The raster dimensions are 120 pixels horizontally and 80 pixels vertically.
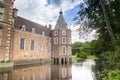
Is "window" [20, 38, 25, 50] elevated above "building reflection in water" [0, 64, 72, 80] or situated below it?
above

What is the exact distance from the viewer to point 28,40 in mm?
29422

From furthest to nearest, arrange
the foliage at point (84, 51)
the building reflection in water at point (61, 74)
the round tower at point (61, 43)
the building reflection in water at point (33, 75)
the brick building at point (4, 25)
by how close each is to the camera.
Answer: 1. the round tower at point (61, 43)
2. the foliage at point (84, 51)
3. the brick building at point (4, 25)
4. the building reflection in water at point (61, 74)
5. the building reflection in water at point (33, 75)

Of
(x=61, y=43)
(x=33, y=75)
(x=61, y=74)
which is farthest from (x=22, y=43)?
(x=33, y=75)

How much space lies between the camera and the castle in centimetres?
1984

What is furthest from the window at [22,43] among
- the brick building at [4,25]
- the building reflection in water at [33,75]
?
the building reflection in water at [33,75]

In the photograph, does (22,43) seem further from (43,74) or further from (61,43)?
(43,74)

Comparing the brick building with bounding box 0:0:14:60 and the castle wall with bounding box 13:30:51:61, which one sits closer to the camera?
the brick building with bounding box 0:0:14:60

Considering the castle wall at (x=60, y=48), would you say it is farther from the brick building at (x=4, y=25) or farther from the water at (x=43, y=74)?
the brick building at (x=4, y=25)

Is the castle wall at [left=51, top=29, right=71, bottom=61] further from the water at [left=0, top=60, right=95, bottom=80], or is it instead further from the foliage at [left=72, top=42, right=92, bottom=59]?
the water at [left=0, top=60, right=95, bottom=80]

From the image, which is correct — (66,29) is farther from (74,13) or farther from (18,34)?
(74,13)

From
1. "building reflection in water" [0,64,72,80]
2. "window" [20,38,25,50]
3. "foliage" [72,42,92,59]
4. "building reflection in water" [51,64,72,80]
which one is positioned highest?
"window" [20,38,25,50]

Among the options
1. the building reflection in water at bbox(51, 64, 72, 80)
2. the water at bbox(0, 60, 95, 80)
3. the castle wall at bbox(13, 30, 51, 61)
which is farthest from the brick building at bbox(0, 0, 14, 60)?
the building reflection in water at bbox(51, 64, 72, 80)

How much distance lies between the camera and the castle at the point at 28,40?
781 inches

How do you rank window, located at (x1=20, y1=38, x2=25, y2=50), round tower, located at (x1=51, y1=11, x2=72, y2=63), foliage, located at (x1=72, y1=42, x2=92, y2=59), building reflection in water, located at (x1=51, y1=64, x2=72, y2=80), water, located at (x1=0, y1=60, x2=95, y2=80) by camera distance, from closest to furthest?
water, located at (x1=0, y1=60, x2=95, y2=80), building reflection in water, located at (x1=51, y1=64, x2=72, y2=80), foliage, located at (x1=72, y1=42, x2=92, y2=59), window, located at (x1=20, y1=38, x2=25, y2=50), round tower, located at (x1=51, y1=11, x2=72, y2=63)
